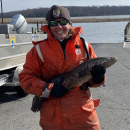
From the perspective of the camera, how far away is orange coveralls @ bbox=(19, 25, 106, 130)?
2.12 m

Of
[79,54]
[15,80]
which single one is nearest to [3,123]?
[15,80]

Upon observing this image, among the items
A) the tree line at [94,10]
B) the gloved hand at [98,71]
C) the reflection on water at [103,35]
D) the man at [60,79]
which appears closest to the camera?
the gloved hand at [98,71]

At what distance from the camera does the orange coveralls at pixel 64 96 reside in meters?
2.12

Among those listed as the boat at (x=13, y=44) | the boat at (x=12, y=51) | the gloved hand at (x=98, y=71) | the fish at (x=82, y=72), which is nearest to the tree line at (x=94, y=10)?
the boat at (x=13, y=44)

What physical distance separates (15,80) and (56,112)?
321 centimetres

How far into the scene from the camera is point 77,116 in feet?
6.99

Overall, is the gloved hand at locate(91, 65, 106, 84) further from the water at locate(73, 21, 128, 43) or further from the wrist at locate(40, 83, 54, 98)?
the water at locate(73, 21, 128, 43)

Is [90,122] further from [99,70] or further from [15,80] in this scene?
[15,80]

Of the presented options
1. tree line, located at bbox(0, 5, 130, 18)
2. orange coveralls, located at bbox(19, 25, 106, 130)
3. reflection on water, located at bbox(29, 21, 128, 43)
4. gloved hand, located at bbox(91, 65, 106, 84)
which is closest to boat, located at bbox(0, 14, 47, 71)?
orange coveralls, located at bbox(19, 25, 106, 130)

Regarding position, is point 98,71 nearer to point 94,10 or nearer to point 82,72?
point 82,72

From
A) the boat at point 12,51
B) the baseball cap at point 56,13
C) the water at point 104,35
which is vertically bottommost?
the water at point 104,35

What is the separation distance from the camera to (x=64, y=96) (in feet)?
7.09

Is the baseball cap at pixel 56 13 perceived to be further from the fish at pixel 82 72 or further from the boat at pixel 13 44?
the boat at pixel 13 44

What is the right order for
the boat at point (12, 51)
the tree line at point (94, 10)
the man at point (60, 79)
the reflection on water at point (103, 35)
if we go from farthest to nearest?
the tree line at point (94, 10)
the reflection on water at point (103, 35)
the boat at point (12, 51)
the man at point (60, 79)
